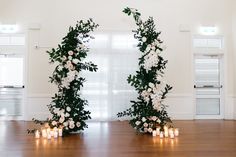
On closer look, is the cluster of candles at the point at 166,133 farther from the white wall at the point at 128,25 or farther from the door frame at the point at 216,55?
the door frame at the point at 216,55

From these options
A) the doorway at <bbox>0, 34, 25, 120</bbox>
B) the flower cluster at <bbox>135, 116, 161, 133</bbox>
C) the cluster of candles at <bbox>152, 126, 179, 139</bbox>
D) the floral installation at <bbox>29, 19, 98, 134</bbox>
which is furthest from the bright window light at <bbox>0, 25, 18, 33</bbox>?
the cluster of candles at <bbox>152, 126, 179, 139</bbox>

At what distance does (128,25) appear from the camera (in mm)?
8117

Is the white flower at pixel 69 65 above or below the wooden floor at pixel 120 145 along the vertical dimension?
above

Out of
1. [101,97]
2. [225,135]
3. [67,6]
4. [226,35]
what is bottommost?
[225,135]

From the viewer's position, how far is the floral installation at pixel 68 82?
5.43m

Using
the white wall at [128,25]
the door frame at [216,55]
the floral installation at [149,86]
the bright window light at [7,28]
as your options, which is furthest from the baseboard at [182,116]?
the bright window light at [7,28]

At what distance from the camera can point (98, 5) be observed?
807 centimetres

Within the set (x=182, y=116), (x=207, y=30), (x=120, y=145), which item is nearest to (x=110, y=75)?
(x=182, y=116)

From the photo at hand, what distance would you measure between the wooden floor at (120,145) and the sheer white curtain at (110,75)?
209cm

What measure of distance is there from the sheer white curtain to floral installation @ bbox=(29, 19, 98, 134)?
2248mm

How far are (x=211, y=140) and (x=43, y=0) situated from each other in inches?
238

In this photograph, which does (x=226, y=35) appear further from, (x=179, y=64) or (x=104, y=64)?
(x=104, y=64)

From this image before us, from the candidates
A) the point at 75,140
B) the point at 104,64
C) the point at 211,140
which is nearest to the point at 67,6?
the point at 104,64

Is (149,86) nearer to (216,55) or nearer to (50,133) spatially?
(50,133)
